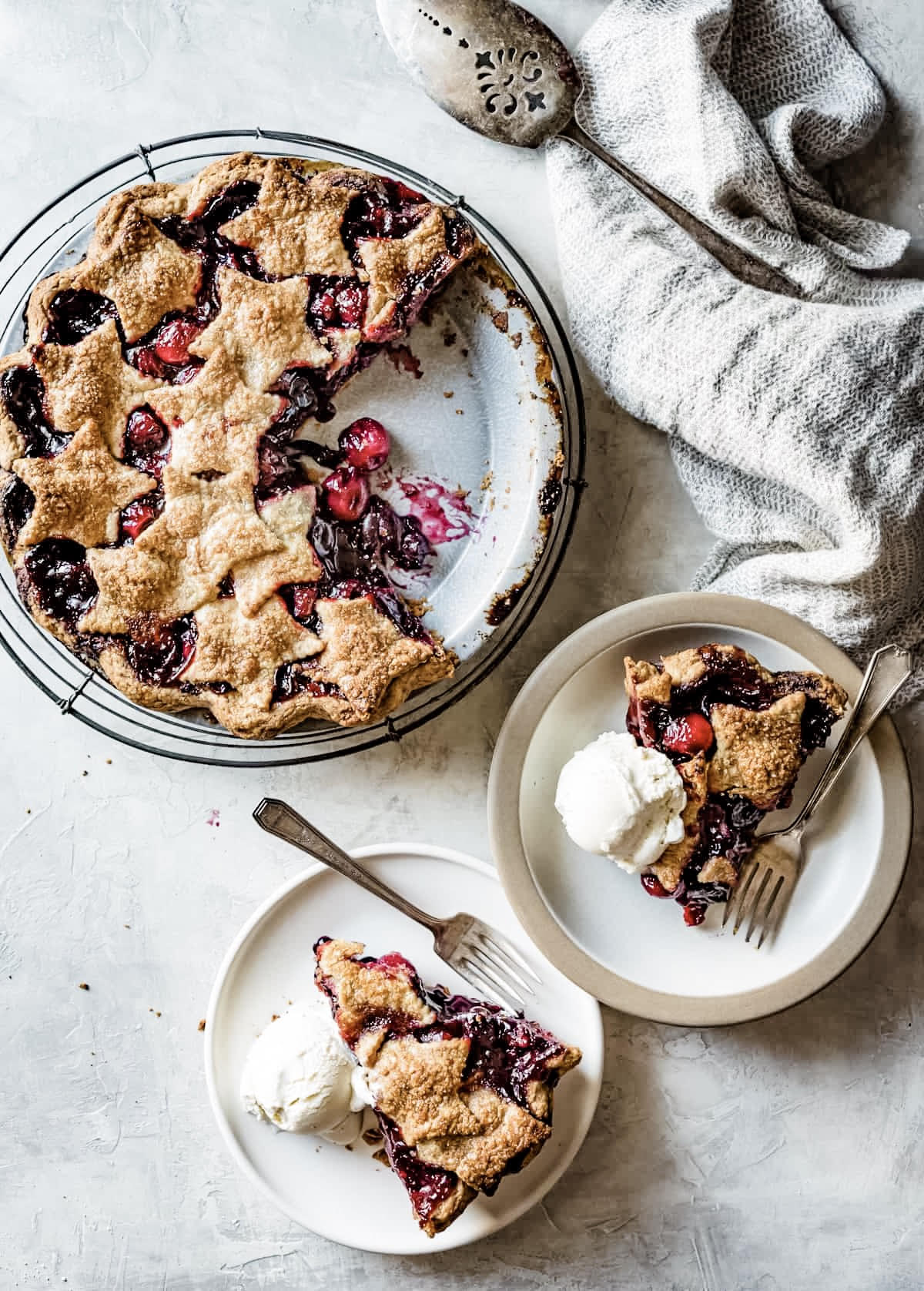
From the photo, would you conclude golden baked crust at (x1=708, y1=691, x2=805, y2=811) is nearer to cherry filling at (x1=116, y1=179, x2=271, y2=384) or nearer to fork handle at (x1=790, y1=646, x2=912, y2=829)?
fork handle at (x1=790, y1=646, x2=912, y2=829)

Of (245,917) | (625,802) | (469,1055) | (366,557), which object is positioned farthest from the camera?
(245,917)

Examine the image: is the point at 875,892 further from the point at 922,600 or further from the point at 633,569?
the point at 633,569

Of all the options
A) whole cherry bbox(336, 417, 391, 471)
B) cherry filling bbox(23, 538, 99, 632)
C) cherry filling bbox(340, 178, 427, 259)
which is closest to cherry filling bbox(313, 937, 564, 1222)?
cherry filling bbox(23, 538, 99, 632)

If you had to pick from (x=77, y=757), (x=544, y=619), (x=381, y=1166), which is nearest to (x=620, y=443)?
(x=544, y=619)

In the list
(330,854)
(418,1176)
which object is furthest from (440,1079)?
(330,854)

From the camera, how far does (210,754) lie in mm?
2471

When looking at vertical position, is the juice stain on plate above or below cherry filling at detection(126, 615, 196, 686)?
below

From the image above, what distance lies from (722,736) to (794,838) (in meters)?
0.32

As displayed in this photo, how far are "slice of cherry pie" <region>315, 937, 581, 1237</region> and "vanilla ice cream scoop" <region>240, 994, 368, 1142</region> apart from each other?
0.08 meters

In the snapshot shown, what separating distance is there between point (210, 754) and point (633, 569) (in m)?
1.10

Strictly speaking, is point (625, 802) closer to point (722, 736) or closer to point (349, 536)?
point (722, 736)

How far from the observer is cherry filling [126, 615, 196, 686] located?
6.96 feet

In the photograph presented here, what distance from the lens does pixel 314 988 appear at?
2.38 meters

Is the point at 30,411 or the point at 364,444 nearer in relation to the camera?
the point at 30,411
